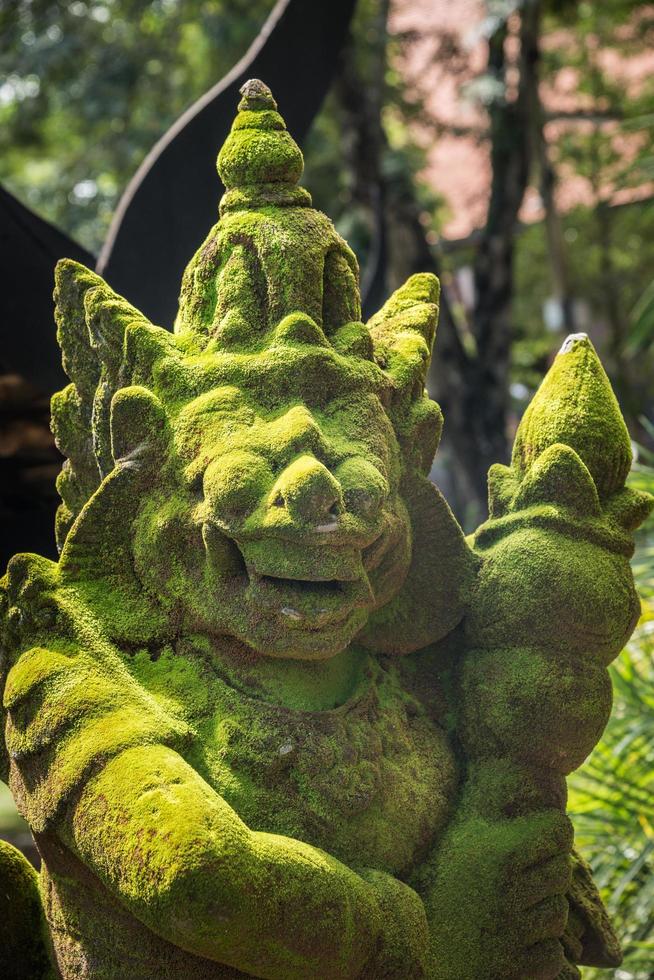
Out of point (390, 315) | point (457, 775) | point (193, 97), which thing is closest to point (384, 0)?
point (193, 97)

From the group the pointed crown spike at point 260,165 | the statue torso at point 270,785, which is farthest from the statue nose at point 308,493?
the pointed crown spike at point 260,165

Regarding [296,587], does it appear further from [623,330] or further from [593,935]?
[623,330]

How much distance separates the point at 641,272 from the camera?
547 inches

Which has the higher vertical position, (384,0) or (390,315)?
(384,0)

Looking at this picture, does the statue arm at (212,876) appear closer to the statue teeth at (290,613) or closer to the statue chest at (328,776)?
the statue chest at (328,776)

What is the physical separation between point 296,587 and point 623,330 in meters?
12.1

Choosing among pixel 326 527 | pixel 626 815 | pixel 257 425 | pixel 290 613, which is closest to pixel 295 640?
pixel 290 613

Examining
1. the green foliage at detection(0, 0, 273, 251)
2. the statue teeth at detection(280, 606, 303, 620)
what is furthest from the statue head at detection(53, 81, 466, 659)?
the green foliage at detection(0, 0, 273, 251)

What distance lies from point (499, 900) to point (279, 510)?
0.90m

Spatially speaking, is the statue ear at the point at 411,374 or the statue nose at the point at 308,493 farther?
the statue ear at the point at 411,374

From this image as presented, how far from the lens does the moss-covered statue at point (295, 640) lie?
2.13m

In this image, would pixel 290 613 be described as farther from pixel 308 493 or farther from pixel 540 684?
pixel 540 684

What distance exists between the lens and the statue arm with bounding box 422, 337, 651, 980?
2.42 metres

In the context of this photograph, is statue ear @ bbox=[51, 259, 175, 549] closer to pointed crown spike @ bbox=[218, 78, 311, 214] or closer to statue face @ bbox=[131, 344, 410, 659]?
statue face @ bbox=[131, 344, 410, 659]
